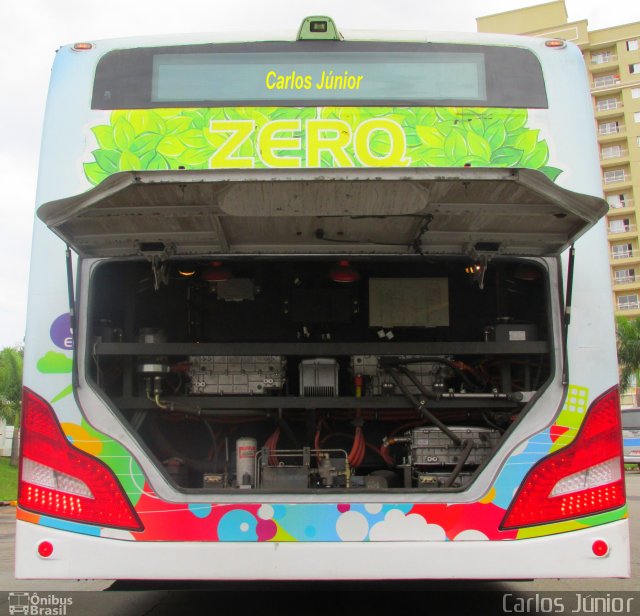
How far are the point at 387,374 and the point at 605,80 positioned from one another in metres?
71.7

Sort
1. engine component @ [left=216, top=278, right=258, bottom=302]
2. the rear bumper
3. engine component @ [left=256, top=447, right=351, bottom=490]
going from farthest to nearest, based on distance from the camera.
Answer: engine component @ [left=216, top=278, right=258, bottom=302] < engine component @ [left=256, top=447, right=351, bottom=490] < the rear bumper

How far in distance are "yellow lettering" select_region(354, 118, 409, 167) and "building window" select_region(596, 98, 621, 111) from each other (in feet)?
230

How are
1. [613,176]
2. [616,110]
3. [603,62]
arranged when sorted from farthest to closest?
1. [603,62]
2. [616,110]
3. [613,176]

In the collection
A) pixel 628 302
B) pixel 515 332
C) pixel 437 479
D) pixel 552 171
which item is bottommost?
pixel 437 479

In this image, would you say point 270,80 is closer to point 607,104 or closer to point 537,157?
point 537,157

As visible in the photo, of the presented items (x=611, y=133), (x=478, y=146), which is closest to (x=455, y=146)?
(x=478, y=146)

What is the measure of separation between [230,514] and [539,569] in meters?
1.49

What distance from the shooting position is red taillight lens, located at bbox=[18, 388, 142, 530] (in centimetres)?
360

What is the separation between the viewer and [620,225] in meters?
64.7

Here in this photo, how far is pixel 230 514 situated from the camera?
3561mm

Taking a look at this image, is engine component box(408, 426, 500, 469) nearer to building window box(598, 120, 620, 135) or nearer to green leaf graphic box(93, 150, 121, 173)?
green leaf graphic box(93, 150, 121, 173)

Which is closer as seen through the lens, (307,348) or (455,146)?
(455,146)

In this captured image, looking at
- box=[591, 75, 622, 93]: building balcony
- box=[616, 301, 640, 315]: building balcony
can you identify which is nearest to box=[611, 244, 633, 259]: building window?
box=[616, 301, 640, 315]: building balcony

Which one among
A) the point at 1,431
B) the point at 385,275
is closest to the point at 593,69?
the point at 1,431
